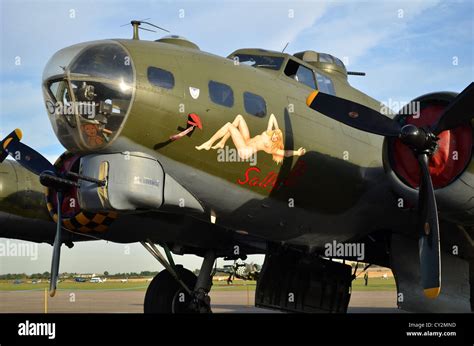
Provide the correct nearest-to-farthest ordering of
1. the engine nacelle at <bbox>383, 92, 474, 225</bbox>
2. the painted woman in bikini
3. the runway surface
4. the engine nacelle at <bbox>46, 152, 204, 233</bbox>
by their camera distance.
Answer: the engine nacelle at <bbox>46, 152, 204, 233</bbox>, the painted woman in bikini, the engine nacelle at <bbox>383, 92, 474, 225</bbox>, the runway surface

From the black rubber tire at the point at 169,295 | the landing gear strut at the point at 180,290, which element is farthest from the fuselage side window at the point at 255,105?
the black rubber tire at the point at 169,295

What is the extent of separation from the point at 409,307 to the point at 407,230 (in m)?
1.28

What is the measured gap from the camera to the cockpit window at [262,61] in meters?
10.2

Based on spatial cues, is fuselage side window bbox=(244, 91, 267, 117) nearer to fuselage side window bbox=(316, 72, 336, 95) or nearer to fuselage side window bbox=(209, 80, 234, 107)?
fuselage side window bbox=(209, 80, 234, 107)

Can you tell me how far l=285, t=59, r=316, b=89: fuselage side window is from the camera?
10.4m

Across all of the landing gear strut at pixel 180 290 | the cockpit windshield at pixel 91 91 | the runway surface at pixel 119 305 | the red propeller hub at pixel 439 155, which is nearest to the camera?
the cockpit windshield at pixel 91 91

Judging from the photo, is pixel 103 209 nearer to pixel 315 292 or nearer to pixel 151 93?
pixel 151 93

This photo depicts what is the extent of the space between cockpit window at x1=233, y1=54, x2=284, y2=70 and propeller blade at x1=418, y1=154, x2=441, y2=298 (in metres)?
2.92

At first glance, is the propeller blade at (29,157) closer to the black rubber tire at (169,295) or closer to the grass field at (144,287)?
Result: the black rubber tire at (169,295)

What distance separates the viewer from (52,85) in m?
8.34

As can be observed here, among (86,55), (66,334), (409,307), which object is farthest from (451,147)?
(66,334)

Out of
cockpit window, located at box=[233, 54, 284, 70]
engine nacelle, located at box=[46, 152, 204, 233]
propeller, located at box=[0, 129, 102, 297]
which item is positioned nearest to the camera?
engine nacelle, located at box=[46, 152, 204, 233]

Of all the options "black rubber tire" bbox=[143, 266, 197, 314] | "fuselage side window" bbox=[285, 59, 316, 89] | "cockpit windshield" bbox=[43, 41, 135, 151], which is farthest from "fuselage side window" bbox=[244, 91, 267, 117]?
"black rubber tire" bbox=[143, 266, 197, 314]

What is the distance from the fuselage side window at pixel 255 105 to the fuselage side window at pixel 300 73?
5.04 ft
